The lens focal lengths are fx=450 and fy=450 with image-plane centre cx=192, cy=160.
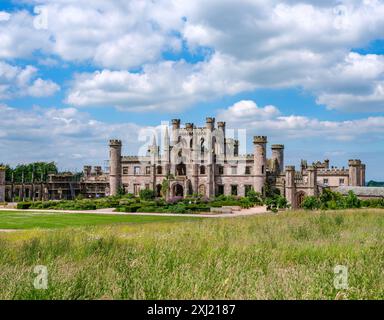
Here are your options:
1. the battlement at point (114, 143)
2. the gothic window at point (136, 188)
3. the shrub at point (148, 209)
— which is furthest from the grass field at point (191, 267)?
the battlement at point (114, 143)

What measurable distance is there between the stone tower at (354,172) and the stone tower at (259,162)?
464 inches

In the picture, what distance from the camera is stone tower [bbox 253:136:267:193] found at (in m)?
59.4

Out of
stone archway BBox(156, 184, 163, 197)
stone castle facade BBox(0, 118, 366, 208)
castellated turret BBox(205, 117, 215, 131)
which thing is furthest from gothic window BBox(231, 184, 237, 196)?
stone archway BBox(156, 184, 163, 197)

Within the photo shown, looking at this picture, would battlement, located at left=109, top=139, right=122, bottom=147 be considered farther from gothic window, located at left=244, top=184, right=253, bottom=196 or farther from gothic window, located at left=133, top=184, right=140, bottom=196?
gothic window, located at left=244, top=184, right=253, bottom=196

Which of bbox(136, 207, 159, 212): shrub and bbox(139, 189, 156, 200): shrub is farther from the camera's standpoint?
bbox(139, 189, 156, 200): shrub

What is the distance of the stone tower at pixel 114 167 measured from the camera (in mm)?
68688

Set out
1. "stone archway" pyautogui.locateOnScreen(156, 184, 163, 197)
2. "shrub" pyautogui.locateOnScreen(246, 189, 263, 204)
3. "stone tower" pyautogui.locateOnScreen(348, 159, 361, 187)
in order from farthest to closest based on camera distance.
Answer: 1. "stone archway" pyautogui.locateOnScreen(156, 184, 163, 197)
2. "stone tower" pyautogui.locateOnScreen(348, 159, 361, 187)
3. "shrub" pyautogui.locateOnScreen(246, 189, 263, 204)

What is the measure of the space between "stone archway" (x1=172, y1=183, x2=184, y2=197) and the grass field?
161 ft

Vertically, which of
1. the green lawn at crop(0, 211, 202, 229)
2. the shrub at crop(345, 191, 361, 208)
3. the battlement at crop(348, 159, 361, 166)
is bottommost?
the green lawn at crop(0, 211, 202, 229)

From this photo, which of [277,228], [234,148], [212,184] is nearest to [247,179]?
[212,184]

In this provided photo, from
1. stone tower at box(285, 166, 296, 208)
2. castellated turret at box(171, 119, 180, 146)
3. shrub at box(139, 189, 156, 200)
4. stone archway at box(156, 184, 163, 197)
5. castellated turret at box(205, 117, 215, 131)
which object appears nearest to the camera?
stone tower at box(285, 166, 296, 208)

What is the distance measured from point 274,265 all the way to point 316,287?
6.61ft

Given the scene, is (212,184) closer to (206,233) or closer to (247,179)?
(247,179)

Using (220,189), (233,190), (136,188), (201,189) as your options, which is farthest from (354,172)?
(136,188)
